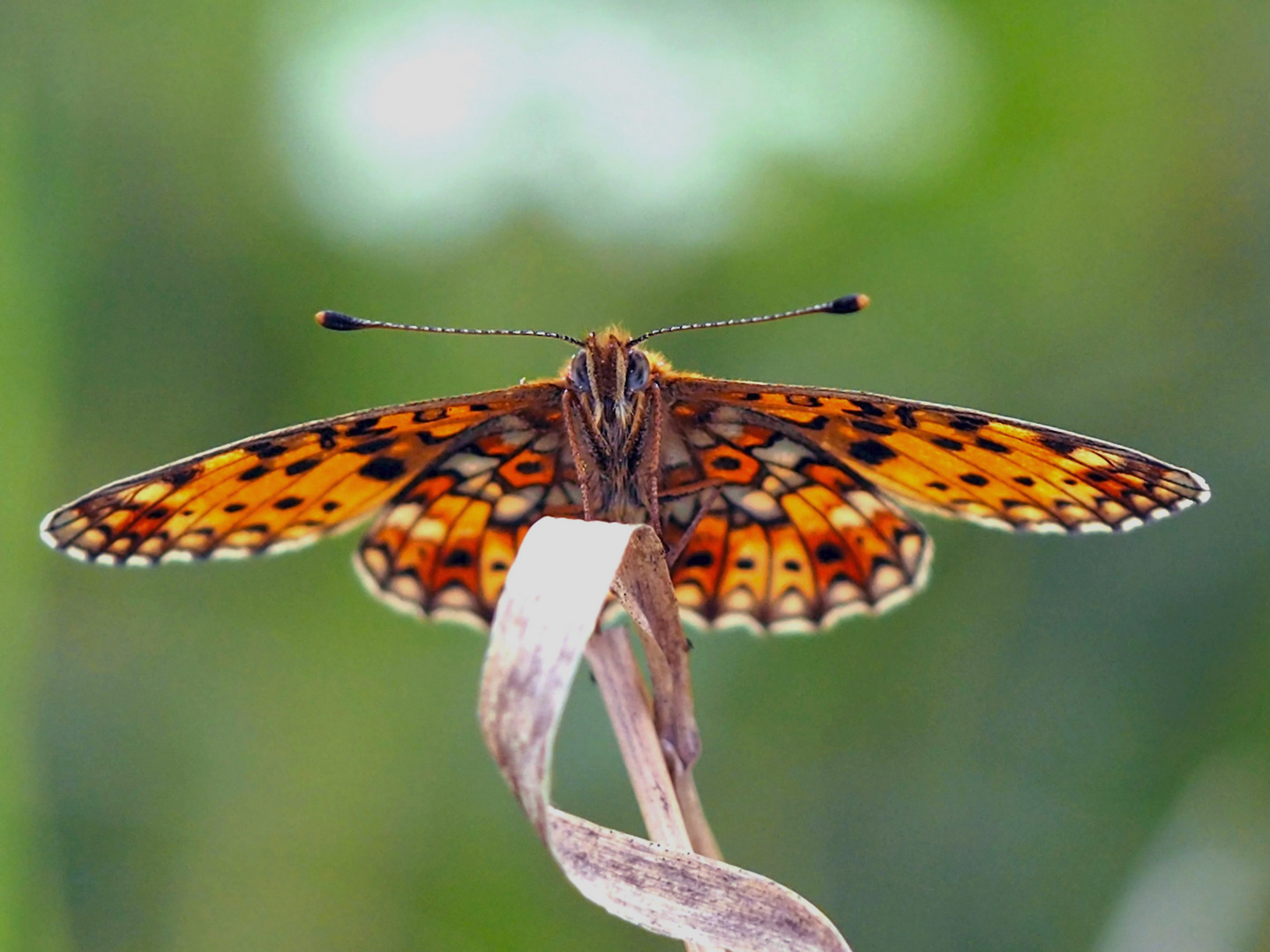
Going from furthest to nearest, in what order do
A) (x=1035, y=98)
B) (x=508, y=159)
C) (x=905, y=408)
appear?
1. (x=1035, y=98)
2. (x=508, y=159)
3. (x=905, y=408)

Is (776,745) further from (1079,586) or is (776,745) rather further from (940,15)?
(940,15)

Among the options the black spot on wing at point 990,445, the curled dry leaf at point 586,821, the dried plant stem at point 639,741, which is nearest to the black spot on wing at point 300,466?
the dried plant stem at point 639,741

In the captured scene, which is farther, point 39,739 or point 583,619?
point 39,739

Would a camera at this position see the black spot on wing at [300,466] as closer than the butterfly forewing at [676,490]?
No

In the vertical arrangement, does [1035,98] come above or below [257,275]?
above

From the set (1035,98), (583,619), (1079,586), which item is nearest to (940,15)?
(1035,98)

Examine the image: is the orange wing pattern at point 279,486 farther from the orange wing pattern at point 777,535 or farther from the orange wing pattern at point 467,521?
the orange wing pattern at point 777,535

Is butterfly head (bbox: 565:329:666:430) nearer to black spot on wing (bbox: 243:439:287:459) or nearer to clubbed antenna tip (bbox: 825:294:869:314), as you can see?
clubbed antenna tip (bbox: 825:294:869:314)

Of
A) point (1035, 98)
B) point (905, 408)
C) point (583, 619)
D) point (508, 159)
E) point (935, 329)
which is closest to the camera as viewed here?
point (583, 619)
